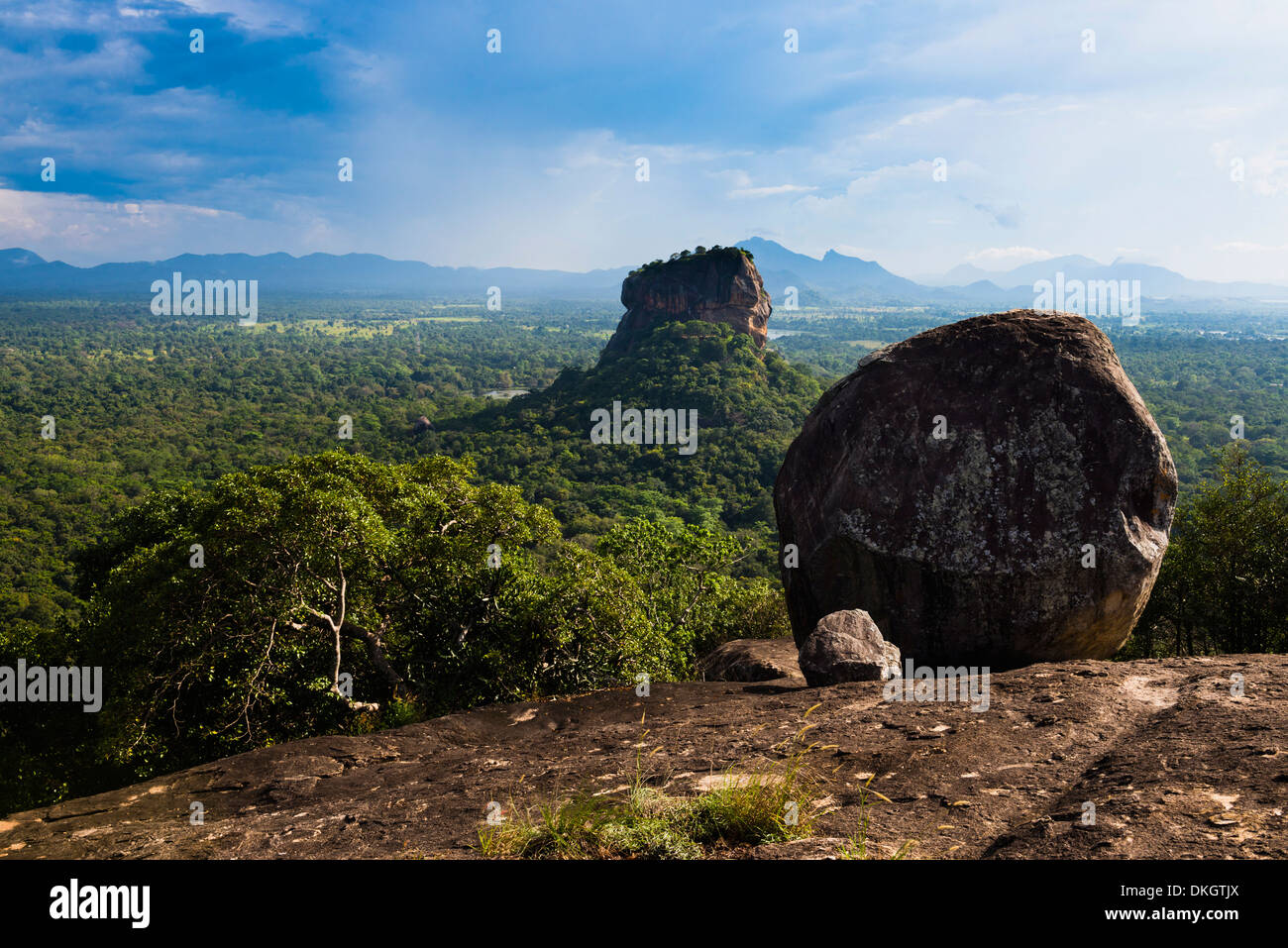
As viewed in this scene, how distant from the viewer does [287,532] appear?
10.5 meters

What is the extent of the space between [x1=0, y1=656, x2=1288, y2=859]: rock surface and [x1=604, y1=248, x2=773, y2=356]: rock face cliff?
84.7 meters

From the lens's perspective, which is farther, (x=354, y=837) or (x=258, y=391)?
(x=258, y=391)

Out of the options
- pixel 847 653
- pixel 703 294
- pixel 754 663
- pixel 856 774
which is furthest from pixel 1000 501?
Result: pixel 703 294

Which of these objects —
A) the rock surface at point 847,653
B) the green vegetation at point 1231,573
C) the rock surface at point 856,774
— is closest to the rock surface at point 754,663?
the rock surface at point 847,653

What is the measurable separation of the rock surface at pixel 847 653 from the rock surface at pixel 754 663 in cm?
89

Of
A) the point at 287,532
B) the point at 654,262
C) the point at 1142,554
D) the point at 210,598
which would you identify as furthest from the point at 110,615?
the point at 654,262

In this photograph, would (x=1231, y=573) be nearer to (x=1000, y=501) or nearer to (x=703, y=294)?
(x=1000, y=501)

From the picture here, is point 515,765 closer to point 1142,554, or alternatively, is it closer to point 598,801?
point 598,801

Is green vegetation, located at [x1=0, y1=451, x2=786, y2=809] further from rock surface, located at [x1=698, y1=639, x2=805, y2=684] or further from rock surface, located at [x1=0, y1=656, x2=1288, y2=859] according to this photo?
rock surface, located at [x1=0, y1=656, x2=1288, y2=859]

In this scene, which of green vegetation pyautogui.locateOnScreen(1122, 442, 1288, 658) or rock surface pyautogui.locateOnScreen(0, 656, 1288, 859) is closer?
rock surface pyautogui.locateOnScreen(0, 656, 1288, 859)

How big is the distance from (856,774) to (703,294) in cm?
8852

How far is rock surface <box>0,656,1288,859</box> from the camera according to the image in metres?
4.21

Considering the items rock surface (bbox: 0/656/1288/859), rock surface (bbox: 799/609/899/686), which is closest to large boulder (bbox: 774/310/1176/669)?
rock surface (bbox: 799/609/899/686)
